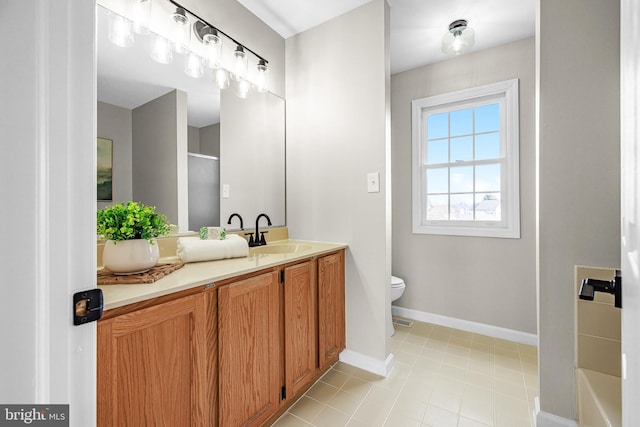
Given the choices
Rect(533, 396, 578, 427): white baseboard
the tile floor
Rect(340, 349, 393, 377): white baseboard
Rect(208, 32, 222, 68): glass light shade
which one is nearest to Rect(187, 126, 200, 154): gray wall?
Rect(208, 32, 222, 68): glass light shade

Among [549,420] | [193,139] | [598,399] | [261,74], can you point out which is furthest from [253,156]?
[549,420]

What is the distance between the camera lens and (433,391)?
1732 mm

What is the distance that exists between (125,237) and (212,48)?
4.37 feet

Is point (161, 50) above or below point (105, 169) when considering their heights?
above

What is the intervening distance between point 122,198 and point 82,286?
86 cm

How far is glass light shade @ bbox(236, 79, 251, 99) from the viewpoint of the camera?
6.51ft

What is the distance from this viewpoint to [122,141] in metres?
1.38

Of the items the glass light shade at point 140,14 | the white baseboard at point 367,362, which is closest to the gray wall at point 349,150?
the white baseboard at point 367,362

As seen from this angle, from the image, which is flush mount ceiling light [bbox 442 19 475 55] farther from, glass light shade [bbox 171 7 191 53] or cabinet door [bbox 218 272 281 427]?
cabinet door [bbox 218 272 281 427]

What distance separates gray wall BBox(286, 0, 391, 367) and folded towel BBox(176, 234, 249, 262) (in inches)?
30.4

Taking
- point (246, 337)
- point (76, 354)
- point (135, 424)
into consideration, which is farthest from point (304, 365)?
point (76, 354)

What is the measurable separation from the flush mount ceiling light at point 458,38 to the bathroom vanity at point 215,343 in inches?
75.8

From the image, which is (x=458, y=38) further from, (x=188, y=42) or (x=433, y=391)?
(x=433, y=391)

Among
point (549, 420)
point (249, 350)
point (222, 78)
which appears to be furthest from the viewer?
point (222, 78)
